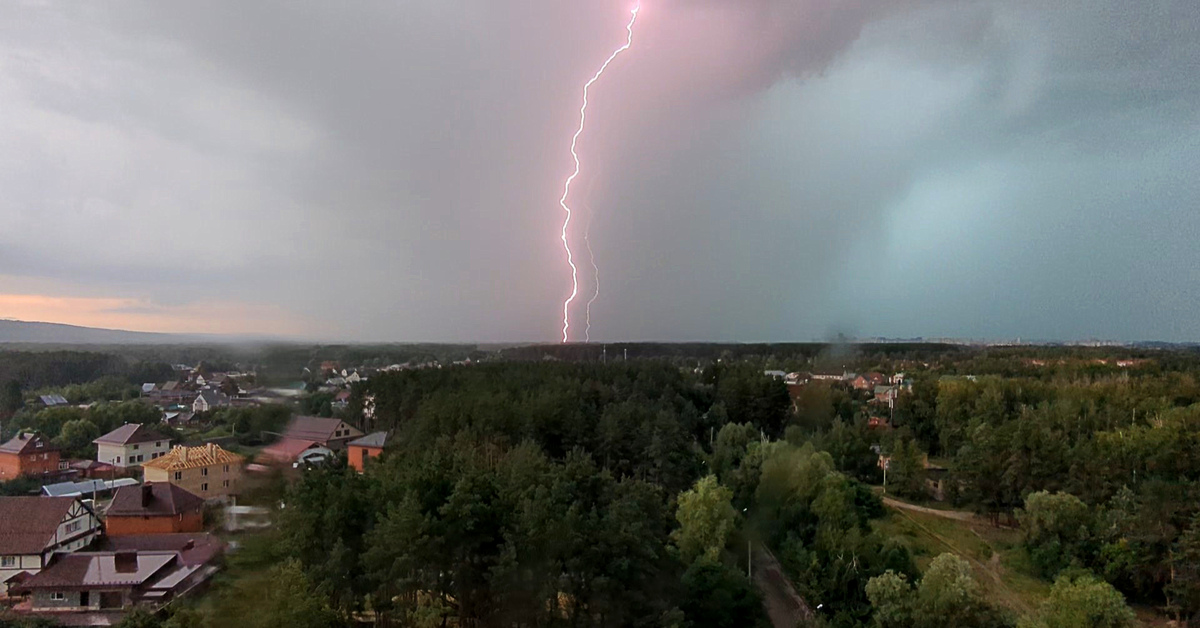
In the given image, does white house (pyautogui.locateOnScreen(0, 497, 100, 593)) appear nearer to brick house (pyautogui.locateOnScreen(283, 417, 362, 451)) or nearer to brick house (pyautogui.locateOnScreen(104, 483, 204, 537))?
brick house (pyautogui.locateOnScreen(104, 483, 204, 537))

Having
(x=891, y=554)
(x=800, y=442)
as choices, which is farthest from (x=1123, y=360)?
(x=891, y=554)

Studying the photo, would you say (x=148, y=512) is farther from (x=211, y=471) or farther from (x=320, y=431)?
(x=320, y=431)

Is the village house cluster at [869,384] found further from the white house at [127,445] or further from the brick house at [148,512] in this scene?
the brick house at [148,512]

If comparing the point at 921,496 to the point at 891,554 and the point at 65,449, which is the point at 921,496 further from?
the point at 65,449

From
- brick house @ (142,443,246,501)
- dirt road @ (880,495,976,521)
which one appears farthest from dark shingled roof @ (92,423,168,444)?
dirt road @ (880,495,976,521)

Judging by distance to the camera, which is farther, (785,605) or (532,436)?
(532,436)

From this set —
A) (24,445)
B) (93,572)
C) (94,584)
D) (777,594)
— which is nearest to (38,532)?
(93,572)
